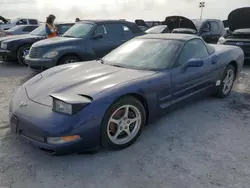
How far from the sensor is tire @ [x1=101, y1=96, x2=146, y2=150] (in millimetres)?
2768

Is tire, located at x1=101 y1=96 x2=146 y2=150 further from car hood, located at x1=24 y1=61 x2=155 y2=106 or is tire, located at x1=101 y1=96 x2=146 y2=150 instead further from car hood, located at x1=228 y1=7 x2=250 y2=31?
car hood, located at x1=228 y1=7 x2=250 y2=31

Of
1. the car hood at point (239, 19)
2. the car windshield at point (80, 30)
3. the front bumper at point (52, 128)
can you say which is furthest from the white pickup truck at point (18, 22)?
the front bumper at point (52, 128)

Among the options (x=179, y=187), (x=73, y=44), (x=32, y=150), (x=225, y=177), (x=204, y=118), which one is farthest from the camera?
Result: (x=73, y=44)

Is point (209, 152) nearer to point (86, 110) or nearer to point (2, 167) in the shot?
point (86, 110)

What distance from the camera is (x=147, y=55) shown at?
3.75 meters

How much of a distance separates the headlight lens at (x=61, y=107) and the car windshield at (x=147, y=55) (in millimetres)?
1312

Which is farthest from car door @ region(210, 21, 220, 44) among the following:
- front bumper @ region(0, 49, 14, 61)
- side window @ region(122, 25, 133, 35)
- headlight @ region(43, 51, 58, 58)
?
front bumper @ region(0, 49, 14, 61)

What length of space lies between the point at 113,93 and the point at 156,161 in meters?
0.90

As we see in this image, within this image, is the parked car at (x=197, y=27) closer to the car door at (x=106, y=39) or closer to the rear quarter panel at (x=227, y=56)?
the car door at (x=106, y=39)

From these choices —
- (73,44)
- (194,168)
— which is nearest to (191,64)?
(194,168)

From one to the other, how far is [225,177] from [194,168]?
313mm

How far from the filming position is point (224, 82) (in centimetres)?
478

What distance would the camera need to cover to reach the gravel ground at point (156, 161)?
2.44 m

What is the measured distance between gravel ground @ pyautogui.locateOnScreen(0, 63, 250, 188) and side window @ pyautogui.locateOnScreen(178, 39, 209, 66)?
3.09 feet
